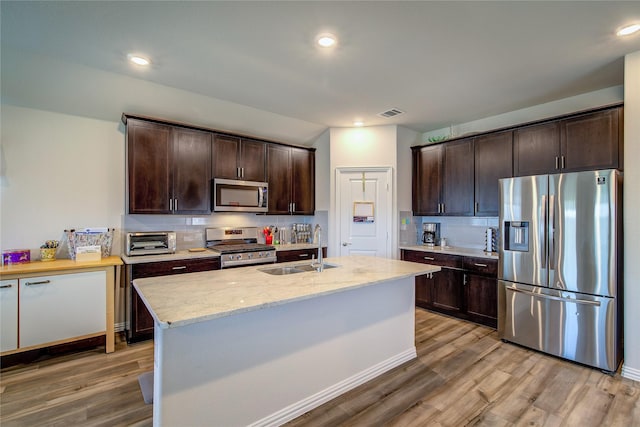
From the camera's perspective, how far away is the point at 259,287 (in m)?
1.97

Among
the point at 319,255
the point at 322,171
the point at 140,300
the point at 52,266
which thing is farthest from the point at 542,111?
the point at 52,266

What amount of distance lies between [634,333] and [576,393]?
0.80 m

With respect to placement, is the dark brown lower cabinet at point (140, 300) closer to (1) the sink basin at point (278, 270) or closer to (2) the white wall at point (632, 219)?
(1) the sink basin at point (278, 270)

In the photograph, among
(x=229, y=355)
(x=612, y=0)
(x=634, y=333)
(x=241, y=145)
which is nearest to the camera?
(x=229, y=355)

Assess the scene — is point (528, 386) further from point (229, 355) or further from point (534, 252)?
point (229, 355)

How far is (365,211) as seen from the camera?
4539mm

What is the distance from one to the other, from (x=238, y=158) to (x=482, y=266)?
342 cm

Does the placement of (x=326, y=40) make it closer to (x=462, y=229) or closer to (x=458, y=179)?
(x=458, y=179)

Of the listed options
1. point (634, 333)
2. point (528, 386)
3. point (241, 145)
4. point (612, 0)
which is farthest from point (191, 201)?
point (634, 333)

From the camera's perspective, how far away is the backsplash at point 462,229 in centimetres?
424

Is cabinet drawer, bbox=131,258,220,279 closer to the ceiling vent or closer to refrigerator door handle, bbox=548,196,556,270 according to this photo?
the ceiling vent

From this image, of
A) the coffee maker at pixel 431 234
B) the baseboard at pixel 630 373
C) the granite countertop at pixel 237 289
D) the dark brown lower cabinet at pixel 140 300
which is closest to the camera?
the granite countertop at pixel 237 289

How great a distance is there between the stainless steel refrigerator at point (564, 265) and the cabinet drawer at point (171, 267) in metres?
3.33

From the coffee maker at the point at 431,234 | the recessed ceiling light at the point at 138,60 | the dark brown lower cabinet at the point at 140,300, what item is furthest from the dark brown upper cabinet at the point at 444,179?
the recessed ceiling light at the point at 138,60
